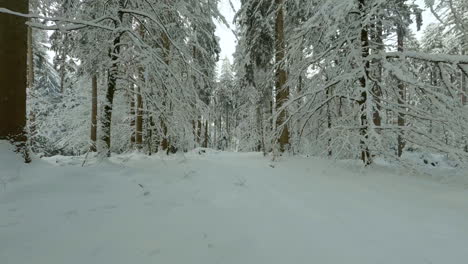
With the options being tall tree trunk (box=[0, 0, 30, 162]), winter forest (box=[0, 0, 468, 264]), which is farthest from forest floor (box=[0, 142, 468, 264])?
tall tree trunk (box=[0, 0, 30, 162])

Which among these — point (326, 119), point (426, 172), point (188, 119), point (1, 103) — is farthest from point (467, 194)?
point (1, 103)

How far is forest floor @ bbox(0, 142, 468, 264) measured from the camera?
2.32m

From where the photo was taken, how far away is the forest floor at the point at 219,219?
91.2 inches

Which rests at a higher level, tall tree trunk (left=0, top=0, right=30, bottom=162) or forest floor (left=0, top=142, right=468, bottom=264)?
tall tree trunk (left=0, top=0, right=30, bottom=162)

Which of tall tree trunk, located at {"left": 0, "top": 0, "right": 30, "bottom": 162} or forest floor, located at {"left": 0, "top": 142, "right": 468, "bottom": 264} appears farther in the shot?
tall tree trunk, located at {"left": 0, "top": 0, "right": 30, "bottom": 162}

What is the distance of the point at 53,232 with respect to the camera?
8.16 ft

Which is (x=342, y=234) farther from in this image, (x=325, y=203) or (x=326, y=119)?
(x=326, y=119)

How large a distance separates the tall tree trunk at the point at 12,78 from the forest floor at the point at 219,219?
41 cm

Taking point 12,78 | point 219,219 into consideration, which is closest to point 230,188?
point 219,219

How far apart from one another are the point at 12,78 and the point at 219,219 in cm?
395

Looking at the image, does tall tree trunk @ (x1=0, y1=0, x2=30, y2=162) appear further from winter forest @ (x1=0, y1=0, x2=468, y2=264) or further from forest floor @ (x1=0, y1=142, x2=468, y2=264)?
forest floor @ (x1=0, y1=142, x2=468, y2=264)

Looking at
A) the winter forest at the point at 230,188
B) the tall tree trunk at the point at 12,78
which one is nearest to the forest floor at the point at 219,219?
the winter forest at the point at 230,188

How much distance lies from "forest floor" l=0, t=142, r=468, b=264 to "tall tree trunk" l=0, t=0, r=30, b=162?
1.34ft

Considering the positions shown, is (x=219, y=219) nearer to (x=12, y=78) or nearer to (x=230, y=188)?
(x=230, y=188)
